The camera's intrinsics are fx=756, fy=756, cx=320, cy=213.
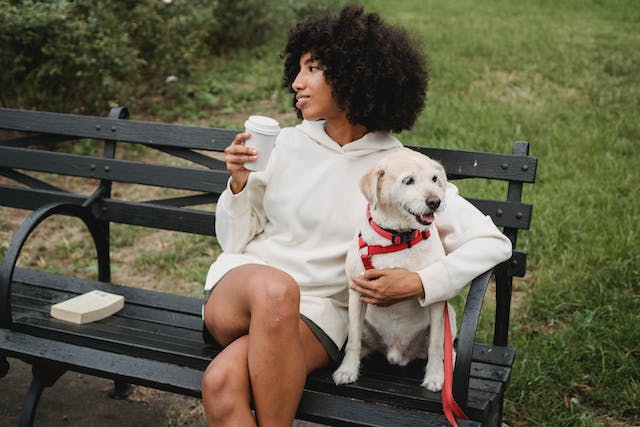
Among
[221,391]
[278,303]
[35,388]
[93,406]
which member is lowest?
[93,406]

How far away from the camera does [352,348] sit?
2598mm

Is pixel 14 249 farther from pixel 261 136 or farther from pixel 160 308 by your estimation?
pixel 261 136

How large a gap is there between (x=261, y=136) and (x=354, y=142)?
514mm

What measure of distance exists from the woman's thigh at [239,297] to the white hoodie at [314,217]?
14 centimetres

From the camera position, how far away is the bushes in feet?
20.0

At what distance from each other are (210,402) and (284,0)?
9.16 metres

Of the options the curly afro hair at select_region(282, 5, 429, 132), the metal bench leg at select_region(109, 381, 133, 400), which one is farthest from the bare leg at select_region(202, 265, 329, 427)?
the metal bench leg at select_region(109, 381, 133, 400)

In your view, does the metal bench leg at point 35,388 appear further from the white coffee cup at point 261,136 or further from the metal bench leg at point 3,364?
the white coffee cup at point 261,136

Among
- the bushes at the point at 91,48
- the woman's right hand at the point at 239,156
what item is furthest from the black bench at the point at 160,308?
the bushes at the point at 91,48

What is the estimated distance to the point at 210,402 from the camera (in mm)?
2387

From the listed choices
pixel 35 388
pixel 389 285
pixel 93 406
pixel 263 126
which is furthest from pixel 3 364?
pixel 389 285

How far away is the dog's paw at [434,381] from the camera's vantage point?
2.51 metres

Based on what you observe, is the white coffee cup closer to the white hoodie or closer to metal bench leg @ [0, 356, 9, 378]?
the white hoodie

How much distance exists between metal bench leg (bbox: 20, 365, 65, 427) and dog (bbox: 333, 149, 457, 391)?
1.17 metres
